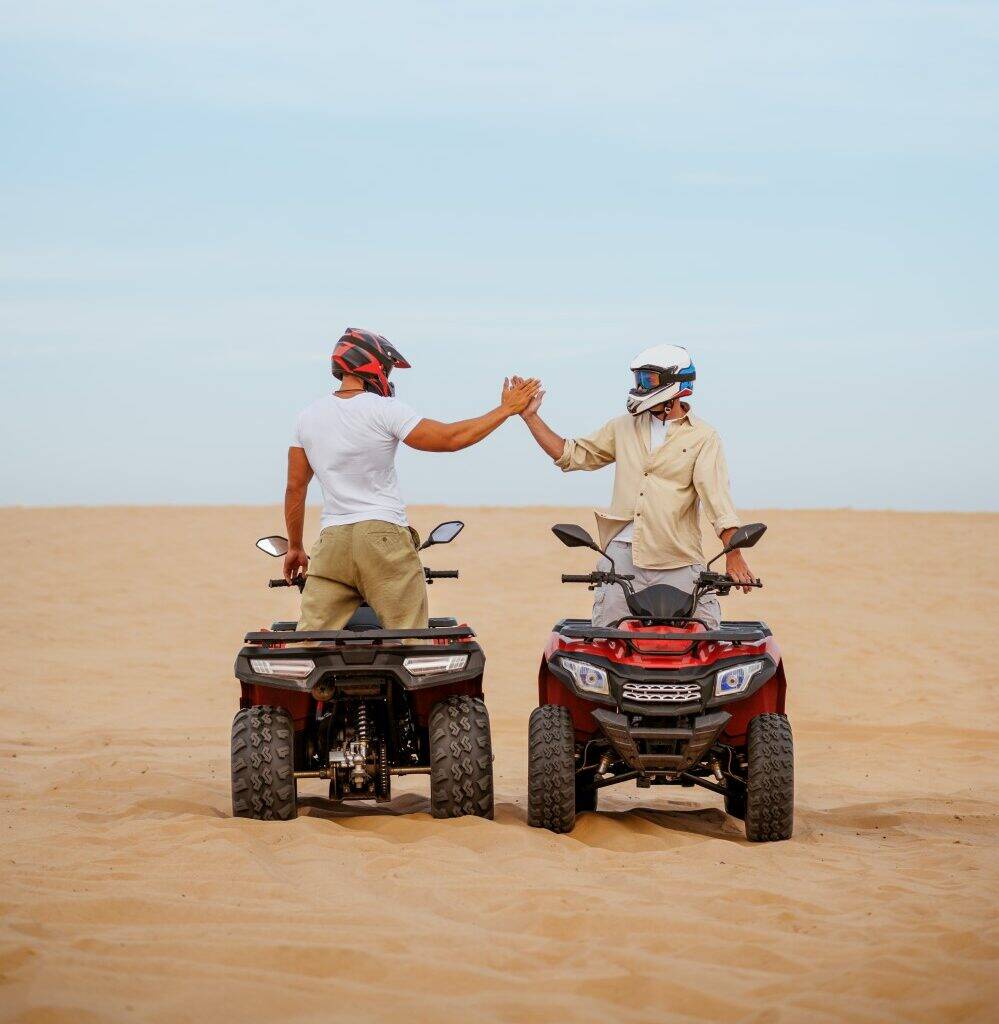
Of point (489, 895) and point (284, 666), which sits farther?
point (284, 666)

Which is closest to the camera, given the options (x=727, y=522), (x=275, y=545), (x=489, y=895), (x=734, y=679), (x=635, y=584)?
(x=489, y=895)

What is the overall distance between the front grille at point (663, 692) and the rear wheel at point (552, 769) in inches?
15.4

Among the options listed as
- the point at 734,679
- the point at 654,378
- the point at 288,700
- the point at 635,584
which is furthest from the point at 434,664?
the point at 654,378

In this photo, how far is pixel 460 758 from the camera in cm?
784

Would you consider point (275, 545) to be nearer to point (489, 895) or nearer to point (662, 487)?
point (662, 487)

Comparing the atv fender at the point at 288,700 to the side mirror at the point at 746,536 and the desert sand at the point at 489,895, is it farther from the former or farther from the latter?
the side mirror at the point at 746,536

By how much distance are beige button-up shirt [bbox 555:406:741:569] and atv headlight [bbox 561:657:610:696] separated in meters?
0.71

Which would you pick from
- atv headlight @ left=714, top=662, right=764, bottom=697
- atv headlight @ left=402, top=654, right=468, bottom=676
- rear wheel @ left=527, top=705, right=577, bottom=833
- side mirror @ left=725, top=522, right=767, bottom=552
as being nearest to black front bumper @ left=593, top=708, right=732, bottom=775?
atv headlight @ left=714, top=662, right=764, bottom=697

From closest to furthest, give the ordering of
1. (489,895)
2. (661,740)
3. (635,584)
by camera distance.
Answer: (489,895)
(661,740)
(635,584)

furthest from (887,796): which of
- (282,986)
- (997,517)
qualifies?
(997,517)

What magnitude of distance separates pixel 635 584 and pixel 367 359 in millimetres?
1828

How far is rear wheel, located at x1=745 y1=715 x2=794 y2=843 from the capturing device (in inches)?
309

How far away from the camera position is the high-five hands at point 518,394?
8.02 meters

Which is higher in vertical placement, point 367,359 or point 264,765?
point 367,359
